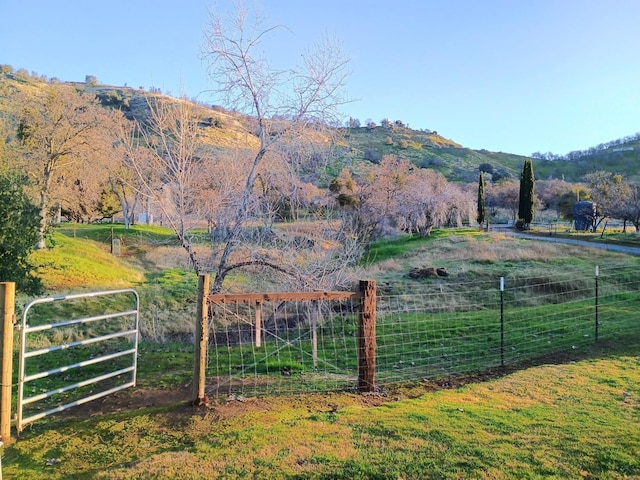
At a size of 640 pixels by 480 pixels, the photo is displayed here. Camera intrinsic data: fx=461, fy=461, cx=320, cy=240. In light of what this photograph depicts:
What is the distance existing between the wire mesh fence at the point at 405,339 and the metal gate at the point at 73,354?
4.81 feet

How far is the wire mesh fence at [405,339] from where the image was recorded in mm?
7785

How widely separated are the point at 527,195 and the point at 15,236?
4608 centimetres

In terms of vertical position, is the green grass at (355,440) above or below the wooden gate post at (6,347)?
below

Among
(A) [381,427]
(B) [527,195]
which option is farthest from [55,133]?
(B) [527,195]

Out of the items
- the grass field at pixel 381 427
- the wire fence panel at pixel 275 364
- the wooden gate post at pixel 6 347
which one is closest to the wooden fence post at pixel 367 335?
the grass field at pixel 381 427

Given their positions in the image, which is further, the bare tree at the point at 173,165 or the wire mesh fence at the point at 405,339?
the bare tree at the point at 173,165

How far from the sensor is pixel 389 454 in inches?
156

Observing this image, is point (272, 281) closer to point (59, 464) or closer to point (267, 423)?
point (267, 423)

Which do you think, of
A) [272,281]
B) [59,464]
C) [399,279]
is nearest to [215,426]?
[59,464]

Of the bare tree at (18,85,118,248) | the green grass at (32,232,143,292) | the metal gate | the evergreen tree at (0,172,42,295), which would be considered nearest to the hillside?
the bare tree at (18,85,118,248)

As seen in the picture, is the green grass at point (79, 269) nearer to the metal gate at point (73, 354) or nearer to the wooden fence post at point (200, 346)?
the metal gate at point (73, 354)

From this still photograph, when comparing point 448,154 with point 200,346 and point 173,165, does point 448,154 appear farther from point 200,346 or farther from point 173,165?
point 200,346

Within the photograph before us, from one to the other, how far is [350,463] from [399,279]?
56.6ft

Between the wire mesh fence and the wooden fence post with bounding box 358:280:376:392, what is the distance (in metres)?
0.16
